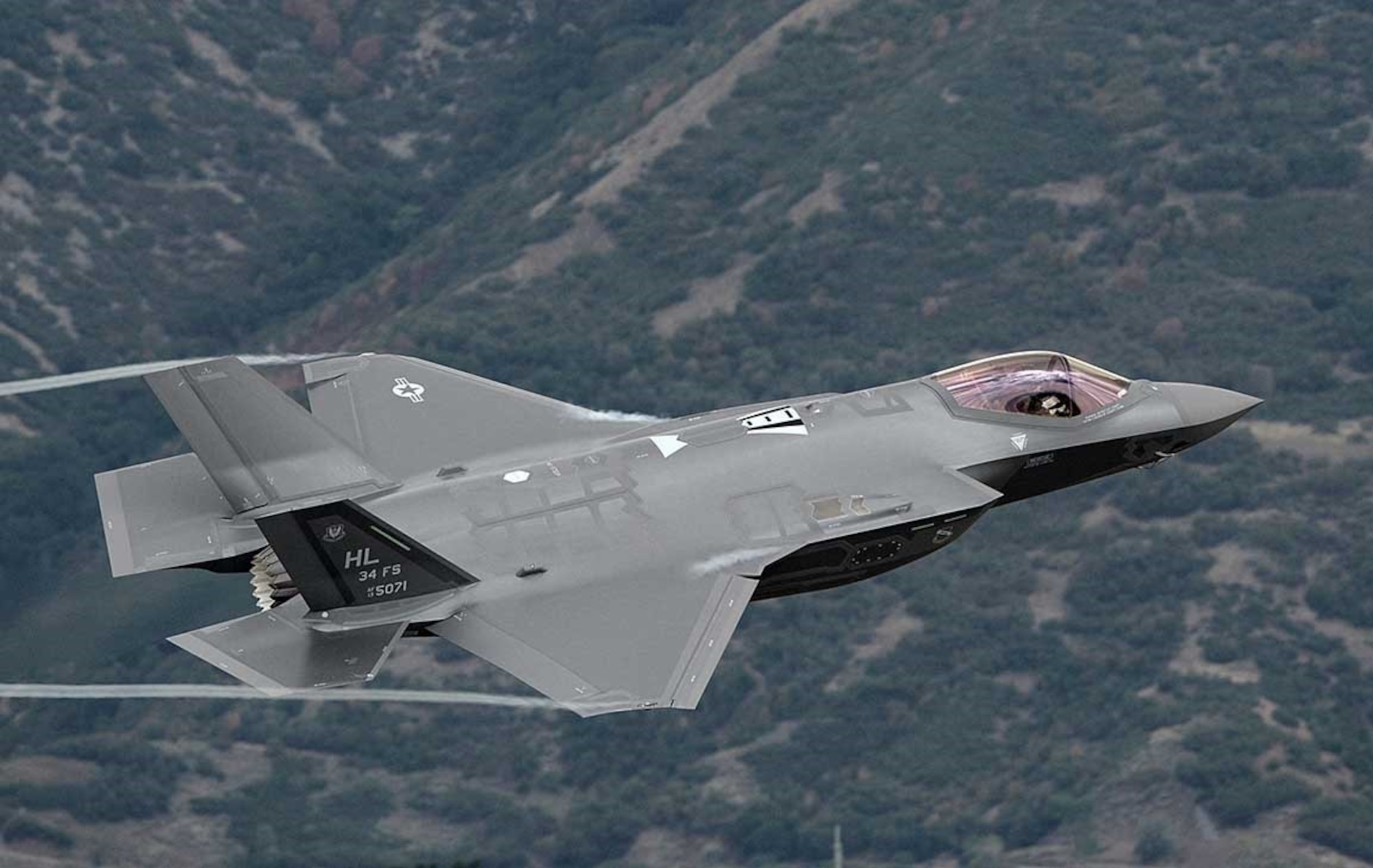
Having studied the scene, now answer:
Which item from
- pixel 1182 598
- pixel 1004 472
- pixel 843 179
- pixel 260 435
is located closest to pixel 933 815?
pixel 1182 598

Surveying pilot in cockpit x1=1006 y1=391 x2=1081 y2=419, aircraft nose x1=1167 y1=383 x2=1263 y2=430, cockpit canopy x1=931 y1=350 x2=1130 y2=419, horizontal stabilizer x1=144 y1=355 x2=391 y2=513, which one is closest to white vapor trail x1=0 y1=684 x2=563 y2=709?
horizontal stabilizer x1=144 y1=355 x2=391 y2=513

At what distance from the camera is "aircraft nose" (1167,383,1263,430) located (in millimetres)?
66875

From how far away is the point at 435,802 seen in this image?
389 feet

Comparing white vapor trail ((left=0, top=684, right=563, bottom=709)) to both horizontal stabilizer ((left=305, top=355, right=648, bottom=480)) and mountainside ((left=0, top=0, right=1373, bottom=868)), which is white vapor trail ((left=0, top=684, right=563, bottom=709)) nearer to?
horizontal stabilizer ((left=305, top=355, right=648, bottom=480))

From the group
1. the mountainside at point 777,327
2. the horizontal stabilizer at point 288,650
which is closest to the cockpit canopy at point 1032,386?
the horizontal stabilizer at point 288,650

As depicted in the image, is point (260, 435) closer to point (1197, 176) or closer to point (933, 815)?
point (933, 815)

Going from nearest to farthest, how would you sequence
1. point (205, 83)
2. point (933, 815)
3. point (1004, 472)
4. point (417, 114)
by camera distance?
point (1004, 472), point (933, 815), point (205, 83), point (417, 114)

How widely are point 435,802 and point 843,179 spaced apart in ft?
158

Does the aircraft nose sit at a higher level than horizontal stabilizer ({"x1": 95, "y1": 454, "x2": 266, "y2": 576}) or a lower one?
lower

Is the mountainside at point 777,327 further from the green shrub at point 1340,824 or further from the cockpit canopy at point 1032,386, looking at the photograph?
the cockpit canopy at point 1032,386

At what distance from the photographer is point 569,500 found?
200ft

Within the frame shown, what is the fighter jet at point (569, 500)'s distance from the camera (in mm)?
57906

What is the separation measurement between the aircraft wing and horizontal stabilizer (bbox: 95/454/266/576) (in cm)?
578

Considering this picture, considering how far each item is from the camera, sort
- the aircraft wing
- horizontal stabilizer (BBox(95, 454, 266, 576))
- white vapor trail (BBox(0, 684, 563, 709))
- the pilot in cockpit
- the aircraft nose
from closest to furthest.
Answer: white vapor trail (BBox(0, 684, 563, 709)) → the aircraft wing → horizontal stabilizer (BBox(95, 454, 266, 576)) → the pilot in cockpit → the aircraft nose
